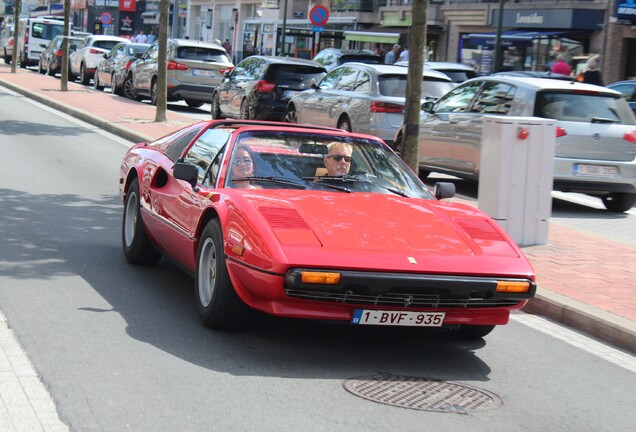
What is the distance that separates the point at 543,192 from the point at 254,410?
596 centimetres

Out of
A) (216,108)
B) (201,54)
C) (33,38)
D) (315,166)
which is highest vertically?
(33,38)

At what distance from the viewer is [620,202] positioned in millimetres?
14336

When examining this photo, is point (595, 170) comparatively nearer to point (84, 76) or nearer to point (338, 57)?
point (338, 57)

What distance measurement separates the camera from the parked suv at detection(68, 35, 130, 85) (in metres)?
37.1

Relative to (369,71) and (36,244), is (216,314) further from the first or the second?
(369,71)

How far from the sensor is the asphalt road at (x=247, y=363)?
5.11m

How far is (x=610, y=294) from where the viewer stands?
8.26 meters

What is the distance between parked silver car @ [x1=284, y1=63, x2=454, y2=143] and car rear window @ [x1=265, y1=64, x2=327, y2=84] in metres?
2.77

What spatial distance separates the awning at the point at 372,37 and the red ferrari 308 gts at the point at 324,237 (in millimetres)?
44705

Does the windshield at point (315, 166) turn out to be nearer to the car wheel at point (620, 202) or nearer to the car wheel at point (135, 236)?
the car wheel at point (135, 236)

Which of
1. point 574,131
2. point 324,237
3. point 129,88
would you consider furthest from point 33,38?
point 324,237

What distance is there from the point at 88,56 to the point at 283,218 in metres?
32.1

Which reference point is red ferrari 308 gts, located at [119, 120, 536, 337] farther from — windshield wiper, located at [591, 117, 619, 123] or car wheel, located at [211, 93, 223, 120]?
car wheel, located at [211, 93, 223, 120]

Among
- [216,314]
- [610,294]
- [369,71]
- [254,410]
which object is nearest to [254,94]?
[369,71]
